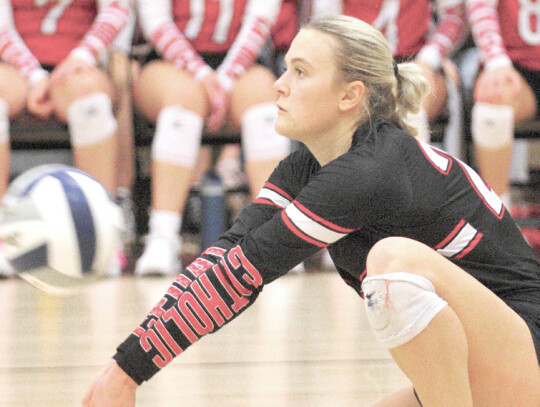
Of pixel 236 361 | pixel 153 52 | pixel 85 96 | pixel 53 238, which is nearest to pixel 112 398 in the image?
pixel 53 238

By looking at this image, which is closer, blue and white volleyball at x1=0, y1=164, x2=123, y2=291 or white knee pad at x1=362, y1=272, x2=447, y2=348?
white knee pad at x1=362, y1=272, x2=447, y2=348

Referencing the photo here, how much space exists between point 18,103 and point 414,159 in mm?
2463

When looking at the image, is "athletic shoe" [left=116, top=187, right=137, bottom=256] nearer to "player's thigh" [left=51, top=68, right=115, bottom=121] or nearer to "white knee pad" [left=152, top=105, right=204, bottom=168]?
"white knee pad" [left=152, top=105, right=204, bottom=168]

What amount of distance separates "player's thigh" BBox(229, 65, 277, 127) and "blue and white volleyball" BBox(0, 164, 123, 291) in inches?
77.8

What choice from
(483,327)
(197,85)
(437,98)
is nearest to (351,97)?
(483,327)

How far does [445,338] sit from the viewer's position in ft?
4.27

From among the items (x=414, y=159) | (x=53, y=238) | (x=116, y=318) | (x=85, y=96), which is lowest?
(x=116, y=318)

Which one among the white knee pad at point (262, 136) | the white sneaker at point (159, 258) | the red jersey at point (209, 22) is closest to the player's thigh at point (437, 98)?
the white knee pad at point (262, 136)

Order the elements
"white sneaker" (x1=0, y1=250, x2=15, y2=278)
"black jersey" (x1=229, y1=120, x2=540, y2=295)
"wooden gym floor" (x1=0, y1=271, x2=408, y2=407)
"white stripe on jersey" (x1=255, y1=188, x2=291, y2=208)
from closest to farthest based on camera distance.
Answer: "black jersey" (x1=229, y1=120, x2=540, y2=295)
"white stripe on jersey" (x1=255, y1=188, x2=291, y2=208)
"wooden gym floor" (x1=0, y1=271, x2=408, y2=407)
"white sneaker" (x1=0, y1=250, x2=15, y2=278)

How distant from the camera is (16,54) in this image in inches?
139

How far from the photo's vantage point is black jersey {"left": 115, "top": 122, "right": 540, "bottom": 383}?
1.40 m

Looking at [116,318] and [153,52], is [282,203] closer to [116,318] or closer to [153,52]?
[116,318]

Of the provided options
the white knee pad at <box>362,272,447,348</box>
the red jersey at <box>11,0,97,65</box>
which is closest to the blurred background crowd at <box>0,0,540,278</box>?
the red jersey at <box>11,0,97,65</box>

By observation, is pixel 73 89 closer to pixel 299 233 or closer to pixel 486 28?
pixel 486 28
